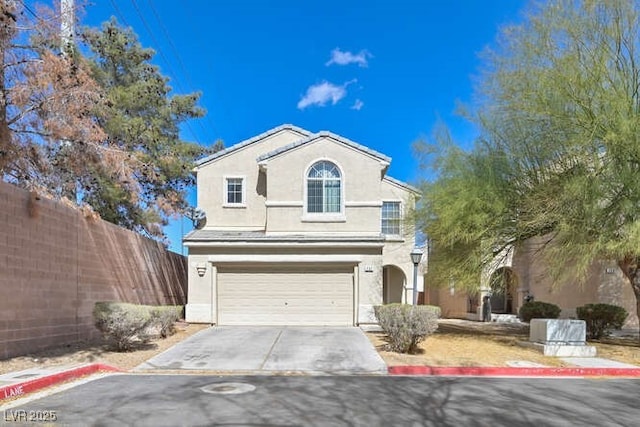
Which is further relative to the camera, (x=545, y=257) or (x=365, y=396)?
(x=545, y=257)

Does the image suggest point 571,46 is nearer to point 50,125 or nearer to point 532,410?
point 532,410

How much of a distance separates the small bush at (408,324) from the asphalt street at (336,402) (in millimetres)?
2281

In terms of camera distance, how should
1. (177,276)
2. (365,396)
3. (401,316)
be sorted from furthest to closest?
(177,276) → (401,316) → (365,396)

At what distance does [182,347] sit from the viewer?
13.6 meters

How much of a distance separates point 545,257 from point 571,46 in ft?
18.3

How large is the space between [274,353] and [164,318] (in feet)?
12.4

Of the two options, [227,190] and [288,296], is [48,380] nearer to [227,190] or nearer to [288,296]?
[288,296]

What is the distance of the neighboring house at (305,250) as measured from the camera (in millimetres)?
18734

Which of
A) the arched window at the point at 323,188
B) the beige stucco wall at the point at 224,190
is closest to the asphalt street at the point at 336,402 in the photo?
the arched window at the point at 323,188

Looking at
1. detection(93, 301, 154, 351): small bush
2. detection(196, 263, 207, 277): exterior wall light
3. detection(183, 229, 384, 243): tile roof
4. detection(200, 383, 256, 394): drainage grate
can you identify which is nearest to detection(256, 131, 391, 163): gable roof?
detection(183, 229, 384, 243): tile roof

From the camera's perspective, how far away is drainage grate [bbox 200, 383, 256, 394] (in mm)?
8578

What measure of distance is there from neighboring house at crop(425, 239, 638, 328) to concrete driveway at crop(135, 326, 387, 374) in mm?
4901

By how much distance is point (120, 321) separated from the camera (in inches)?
461

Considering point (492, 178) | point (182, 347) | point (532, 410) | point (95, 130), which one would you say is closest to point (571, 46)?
point (492, 178)
